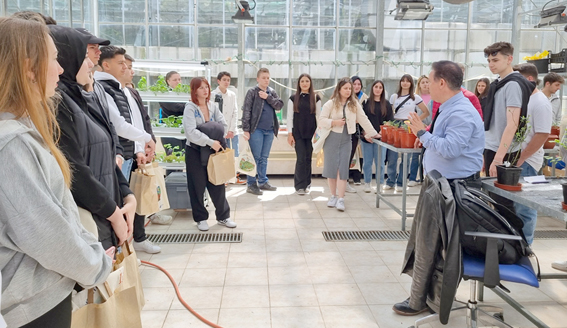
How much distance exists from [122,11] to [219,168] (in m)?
5.19

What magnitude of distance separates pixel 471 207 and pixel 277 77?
21.5ft

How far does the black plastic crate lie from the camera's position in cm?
621

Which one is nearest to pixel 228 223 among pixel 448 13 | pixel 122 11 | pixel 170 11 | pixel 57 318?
pixel 57 318

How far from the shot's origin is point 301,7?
845 cm

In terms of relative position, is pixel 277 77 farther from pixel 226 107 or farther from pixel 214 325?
pixel 214 325

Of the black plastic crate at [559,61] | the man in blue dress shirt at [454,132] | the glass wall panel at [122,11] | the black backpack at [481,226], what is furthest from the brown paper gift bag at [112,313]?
the glass wall panel at [122,11]

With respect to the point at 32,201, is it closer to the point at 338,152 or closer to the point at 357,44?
the point at 338,152

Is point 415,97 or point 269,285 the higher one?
point 415,97

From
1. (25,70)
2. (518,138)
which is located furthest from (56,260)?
(518,138)

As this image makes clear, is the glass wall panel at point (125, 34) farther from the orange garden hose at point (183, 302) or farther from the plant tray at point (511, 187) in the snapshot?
the plant tray at point (511, 187)

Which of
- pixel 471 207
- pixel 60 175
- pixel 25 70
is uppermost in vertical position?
pixel 25 70

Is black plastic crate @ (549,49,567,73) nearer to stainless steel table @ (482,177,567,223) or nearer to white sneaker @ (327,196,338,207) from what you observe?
white sneaker @ (327,196,338,207)

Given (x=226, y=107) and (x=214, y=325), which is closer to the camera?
(x=214, y=325)

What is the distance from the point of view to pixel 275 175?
762 cm
